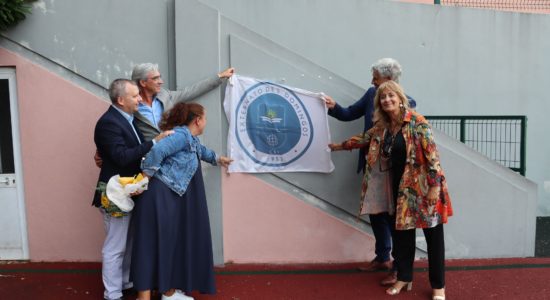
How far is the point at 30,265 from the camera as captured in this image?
14.8 ft

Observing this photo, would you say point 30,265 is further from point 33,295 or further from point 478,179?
Result: point 478,179

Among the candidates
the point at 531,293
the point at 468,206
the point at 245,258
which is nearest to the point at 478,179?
the point at 468,206

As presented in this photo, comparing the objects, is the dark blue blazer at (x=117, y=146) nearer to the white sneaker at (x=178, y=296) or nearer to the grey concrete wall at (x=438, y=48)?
the white sneaker at (x=178, y=296)

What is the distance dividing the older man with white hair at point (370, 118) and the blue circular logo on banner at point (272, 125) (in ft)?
1.06

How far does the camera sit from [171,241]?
141 inches

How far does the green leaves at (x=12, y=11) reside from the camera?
4.02 m

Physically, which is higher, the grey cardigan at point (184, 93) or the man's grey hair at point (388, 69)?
the man's grey hair at point (388, 69)

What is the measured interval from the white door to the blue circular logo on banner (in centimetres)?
212

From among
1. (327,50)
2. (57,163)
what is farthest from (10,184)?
(327,50)

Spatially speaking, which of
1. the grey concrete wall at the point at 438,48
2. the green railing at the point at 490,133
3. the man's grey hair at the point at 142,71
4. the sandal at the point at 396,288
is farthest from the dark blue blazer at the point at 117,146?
the green railing at the point at 490,133

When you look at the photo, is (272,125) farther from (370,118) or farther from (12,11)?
(12,11)

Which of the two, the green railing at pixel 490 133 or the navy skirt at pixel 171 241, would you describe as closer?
the navy skirt at pixel 171 241

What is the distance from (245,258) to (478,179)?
241 cm

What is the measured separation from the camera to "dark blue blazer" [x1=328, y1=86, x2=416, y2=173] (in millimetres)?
4265
